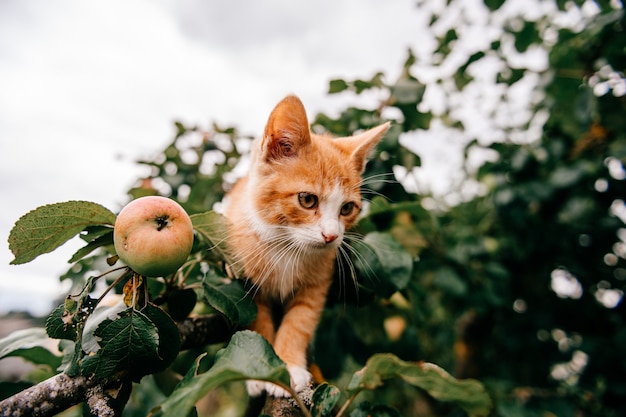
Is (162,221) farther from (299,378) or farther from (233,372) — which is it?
(299,378)

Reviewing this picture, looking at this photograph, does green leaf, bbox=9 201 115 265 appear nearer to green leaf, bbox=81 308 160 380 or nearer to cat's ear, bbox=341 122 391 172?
green leaf, bbox=81 308 160 380

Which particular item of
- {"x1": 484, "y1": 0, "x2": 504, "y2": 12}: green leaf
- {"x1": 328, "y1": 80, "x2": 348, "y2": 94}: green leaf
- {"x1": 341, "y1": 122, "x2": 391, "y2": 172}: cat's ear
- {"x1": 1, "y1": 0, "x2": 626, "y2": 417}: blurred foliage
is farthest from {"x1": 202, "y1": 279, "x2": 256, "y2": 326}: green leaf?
{"x1": 484, "y1": 0, "x2": 504, "y2": 12}: green leaf

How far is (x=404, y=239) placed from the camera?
1515 millimetres

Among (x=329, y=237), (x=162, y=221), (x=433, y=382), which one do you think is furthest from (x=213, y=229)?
(x=433, y=382)

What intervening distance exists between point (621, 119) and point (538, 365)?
78.6 inches

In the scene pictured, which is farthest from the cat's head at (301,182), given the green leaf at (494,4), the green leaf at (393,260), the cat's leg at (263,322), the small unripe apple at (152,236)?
the green leaf at (494,4)

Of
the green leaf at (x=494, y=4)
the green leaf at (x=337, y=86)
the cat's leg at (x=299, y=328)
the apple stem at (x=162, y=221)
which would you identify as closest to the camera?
the apple stem at (x=162, y=221)

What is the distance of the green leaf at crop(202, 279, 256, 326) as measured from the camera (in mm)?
870

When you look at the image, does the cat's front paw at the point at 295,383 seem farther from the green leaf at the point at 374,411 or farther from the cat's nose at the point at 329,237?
the cat's nose at the point at 329,237

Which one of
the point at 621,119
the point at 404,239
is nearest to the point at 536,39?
the point at 621,119

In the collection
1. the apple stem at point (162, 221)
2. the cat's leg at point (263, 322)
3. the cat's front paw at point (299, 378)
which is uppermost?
the apple stem at point (162, 221)

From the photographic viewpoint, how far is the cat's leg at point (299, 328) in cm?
114

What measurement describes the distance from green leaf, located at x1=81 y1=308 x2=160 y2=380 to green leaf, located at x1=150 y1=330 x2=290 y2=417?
0.34 feet

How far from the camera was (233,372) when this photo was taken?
0.58 metres
